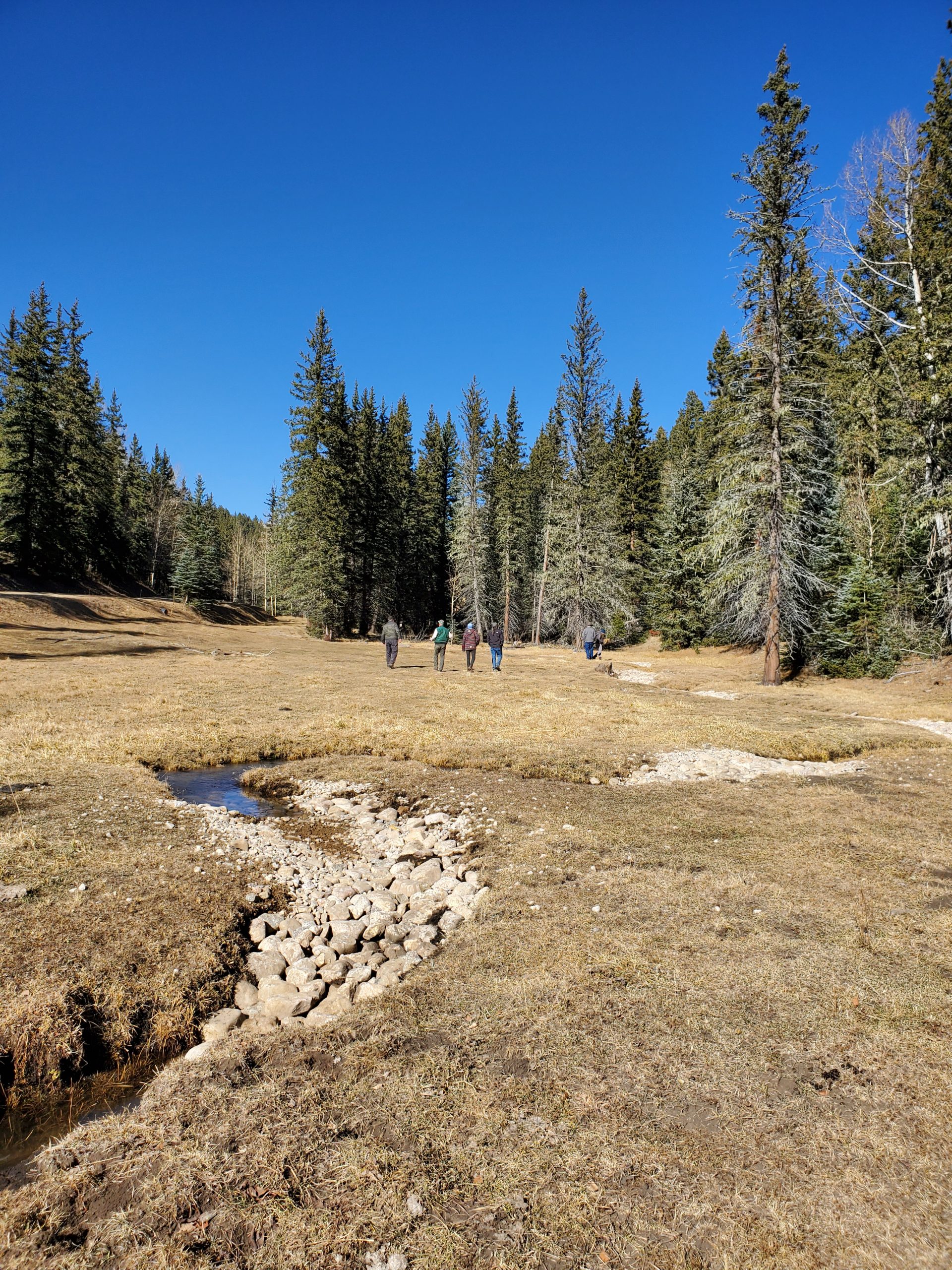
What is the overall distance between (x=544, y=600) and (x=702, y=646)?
1442 centimetres

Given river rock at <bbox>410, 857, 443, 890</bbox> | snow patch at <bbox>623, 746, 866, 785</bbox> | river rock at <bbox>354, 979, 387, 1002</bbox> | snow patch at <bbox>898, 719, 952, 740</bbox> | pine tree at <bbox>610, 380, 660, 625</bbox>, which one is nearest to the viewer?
river rock at <bbox>354, 979, 387, 1002</bbox>

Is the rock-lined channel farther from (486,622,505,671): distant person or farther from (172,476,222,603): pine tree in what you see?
(172,476,222,603): pine tree

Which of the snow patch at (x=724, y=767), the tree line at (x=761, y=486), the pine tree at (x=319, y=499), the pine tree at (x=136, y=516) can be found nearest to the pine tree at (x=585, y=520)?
the tree line at (x=761, y=486)

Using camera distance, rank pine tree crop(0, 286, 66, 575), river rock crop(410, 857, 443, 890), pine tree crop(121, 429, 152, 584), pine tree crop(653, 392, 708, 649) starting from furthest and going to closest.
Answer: pine tree crop(121, 429, 152, 584)
pine tree crop(0, 286, 66, 575)
pine tree crop(653, 392, 708, 649)
river rock crop(410, 857, 443, 890)

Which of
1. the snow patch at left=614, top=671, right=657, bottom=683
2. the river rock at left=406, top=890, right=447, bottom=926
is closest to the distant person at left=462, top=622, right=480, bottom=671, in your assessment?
the snow patch at left=614, top=671, right=657, bottom=683

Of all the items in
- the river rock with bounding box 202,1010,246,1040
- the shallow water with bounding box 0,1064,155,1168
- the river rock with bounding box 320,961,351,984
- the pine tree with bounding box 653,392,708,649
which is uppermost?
the pine tree with bounding box 653,392,708,649

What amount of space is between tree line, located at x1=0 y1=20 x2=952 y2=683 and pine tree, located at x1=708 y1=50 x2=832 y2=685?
101 millimetres

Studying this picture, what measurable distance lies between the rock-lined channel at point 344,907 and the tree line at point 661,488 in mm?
19685

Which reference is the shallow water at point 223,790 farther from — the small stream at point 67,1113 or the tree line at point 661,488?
the tree line at point 661,488

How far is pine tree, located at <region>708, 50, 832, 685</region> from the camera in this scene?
21.8 meters

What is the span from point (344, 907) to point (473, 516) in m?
40.7

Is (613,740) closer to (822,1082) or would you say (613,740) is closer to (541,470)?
(822,1082)

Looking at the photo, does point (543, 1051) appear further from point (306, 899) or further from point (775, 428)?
point (775, 428)

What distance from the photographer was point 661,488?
4794 centimetres
